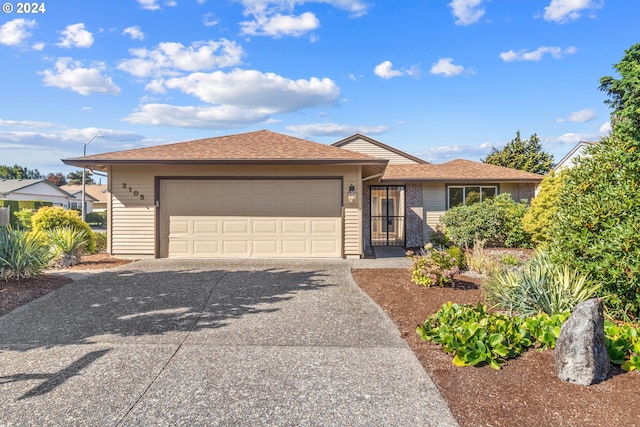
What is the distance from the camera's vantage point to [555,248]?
524 cm

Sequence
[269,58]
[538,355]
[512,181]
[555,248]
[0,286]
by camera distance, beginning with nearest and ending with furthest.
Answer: [538,355], [555,248], [0,286], [269,58], [512,181]

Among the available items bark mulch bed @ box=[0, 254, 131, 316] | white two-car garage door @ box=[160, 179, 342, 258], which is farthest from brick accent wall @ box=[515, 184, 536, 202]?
bark mulch bed @ box=[0, 254, 131, 316]

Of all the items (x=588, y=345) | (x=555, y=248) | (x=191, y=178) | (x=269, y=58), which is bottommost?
(x=588, y=345)

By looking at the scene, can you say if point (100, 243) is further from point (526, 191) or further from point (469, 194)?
point (526, 191)

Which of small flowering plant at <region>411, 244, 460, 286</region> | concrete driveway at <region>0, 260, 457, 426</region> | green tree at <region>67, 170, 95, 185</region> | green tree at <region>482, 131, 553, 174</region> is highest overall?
green tree at <region>67, 170, 95, 185</region>

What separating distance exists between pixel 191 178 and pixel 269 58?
5556 millimetres

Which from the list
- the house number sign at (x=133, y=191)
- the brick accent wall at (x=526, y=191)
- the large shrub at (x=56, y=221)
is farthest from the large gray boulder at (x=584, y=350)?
the brick accent wall at (x=526, y=191)

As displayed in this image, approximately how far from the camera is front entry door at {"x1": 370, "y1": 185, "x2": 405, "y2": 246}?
15.2 meters

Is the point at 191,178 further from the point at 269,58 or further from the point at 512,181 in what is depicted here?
the point at 512,181

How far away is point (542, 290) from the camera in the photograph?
4.61 m

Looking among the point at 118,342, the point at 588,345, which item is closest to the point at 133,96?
the point at 118,342

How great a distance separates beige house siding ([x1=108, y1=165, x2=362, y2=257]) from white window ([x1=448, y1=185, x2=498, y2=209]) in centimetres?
637

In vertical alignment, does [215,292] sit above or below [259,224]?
below

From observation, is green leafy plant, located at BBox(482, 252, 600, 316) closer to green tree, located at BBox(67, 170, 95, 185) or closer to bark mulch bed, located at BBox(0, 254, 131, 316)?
bark mulch bed, located at BBox(0, 254, 131, 316)
